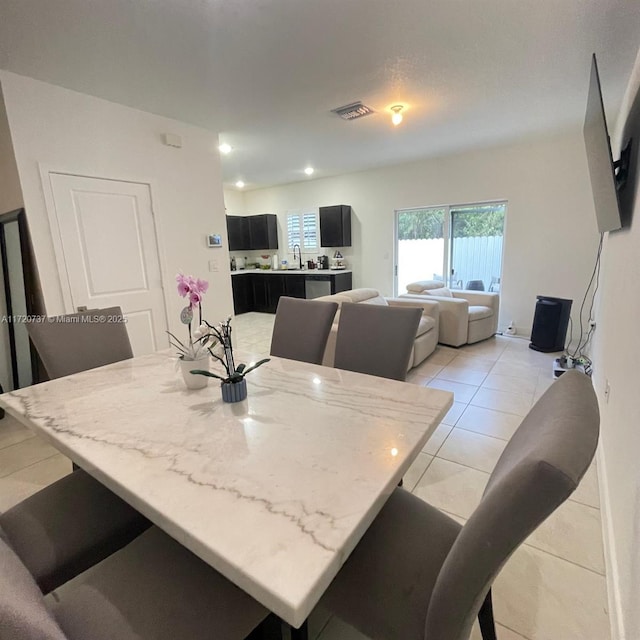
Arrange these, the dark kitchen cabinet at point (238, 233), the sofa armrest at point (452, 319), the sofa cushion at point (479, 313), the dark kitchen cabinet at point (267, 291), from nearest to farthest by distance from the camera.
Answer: the sofa armrest at point (452, 319), the sofa cushion at point (479, 313), the dark kitchen cabinet at point (267, 291), the dark kitchen cabinet at point (238, 233)

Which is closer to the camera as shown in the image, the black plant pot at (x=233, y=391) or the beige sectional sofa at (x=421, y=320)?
the black plant pot at (x=233, y=391)

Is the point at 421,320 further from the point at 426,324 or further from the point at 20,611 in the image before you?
the point at 20,611

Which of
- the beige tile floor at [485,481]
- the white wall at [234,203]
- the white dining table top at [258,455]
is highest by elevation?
the white wall at [234,203]

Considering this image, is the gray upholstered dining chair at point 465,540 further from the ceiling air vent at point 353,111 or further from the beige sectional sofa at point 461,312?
the beige sectional sofa at point 461,312

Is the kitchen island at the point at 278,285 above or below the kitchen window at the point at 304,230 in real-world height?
below

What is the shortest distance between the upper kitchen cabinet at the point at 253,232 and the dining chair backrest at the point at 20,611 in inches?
262

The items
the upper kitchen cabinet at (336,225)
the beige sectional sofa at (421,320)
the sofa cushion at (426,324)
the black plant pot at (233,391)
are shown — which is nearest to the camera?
the black plant pot at (233,391)

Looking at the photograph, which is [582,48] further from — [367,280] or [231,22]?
[367,280]

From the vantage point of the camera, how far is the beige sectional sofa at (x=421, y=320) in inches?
135

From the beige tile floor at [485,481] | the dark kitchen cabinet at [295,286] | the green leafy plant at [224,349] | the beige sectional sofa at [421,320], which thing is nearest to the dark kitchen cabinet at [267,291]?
the dark kitchen cabinet at [295,286]

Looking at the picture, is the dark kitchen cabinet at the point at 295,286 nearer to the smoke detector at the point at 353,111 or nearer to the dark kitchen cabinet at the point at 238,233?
the dark kitchen cabinet at the point at 238,233

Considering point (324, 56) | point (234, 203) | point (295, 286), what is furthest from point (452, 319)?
point (234, 203)

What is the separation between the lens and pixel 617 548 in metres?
1.30

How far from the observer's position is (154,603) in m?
0.83
